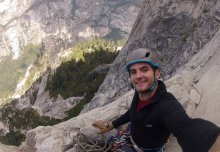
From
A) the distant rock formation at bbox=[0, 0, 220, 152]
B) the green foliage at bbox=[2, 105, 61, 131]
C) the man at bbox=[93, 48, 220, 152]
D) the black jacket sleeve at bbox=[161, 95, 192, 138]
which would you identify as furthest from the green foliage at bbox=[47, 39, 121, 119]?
the black jacket sleeve at bbox=[161, 95, 192, 138]

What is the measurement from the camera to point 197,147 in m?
4.63

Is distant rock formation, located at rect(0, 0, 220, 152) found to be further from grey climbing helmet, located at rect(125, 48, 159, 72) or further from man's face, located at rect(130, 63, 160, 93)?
grey climbing helmet, located at rect(125, 48, 159, 72)

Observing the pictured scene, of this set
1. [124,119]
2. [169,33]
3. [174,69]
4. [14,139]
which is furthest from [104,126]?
[14,139]

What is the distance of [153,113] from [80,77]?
79.0 m

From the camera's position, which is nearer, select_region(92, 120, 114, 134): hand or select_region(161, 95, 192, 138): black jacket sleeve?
select_region(161, 95, 192, 138): black jacket sleeve

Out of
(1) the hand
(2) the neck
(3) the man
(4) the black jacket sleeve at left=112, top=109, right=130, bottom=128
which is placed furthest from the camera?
(1) the hand

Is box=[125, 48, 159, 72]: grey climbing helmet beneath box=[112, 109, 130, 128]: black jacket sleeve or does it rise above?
above

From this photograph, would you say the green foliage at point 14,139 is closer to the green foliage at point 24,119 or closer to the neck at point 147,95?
the green foliage at point 24,119

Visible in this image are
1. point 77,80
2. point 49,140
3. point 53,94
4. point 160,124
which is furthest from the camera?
point 77,80

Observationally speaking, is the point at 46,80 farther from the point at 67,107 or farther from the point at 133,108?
the point at 133,108

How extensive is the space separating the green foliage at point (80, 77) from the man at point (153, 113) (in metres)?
53.2

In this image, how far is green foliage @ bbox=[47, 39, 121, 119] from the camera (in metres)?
71.0

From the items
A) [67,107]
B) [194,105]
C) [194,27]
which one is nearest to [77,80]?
[67,107]

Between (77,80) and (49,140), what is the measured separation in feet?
240
